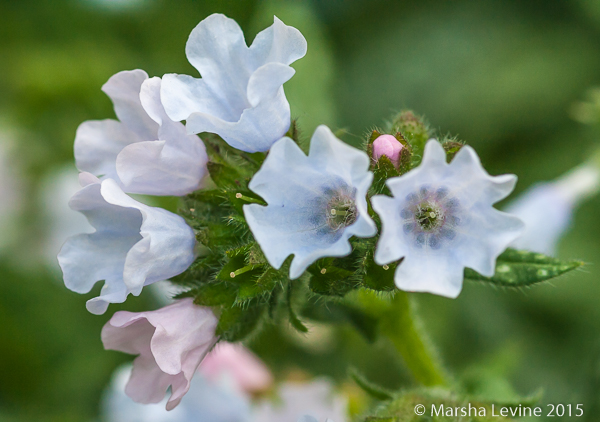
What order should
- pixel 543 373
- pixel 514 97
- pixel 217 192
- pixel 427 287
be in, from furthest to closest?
pixel 514 97, pixel 543 373, pixel 217 192, pixel 427 287

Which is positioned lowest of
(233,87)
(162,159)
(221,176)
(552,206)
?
(162,159)

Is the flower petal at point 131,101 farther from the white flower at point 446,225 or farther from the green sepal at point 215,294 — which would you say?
the white flower at point 446,225

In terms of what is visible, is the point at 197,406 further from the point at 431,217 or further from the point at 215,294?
the point at 431,217

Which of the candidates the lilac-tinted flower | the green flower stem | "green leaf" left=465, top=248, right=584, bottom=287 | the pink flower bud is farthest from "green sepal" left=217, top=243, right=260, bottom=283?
the lilac-tinted flower

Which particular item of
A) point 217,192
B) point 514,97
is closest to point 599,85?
point 514,97

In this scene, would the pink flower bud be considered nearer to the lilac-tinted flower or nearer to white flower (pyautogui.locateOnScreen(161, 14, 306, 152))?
white flower (pyautogui.locateOnScreen(161, 14, 306, 152))

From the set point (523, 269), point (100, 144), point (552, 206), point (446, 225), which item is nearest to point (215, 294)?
point (100, 144)

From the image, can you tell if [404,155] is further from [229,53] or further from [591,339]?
[591,339]
